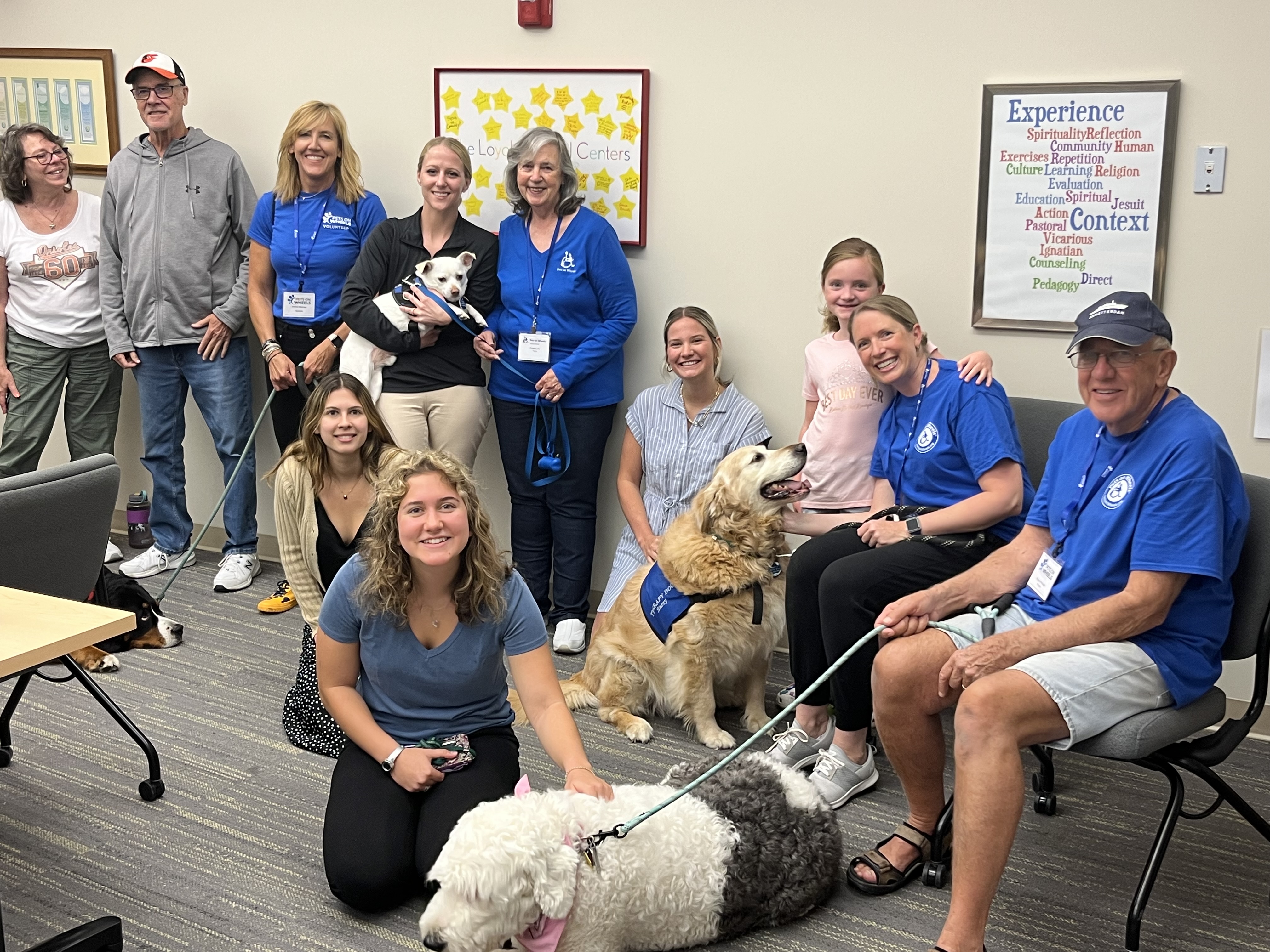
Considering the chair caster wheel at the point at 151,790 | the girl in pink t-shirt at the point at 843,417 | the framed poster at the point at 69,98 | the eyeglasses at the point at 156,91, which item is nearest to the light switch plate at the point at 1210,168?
the girl in pink t-shirt at the point at 843,417

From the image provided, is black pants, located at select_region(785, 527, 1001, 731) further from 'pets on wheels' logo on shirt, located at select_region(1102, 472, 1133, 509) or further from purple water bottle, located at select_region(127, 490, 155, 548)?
purple water bottle, located at select_region(127, 490, 155, 548)

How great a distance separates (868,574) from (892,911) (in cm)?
73

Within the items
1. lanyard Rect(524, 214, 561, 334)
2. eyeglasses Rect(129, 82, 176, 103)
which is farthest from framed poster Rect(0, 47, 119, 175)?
lanyard Rect(524, 214, 561, 334)

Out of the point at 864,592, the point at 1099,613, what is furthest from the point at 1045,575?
the point at 864,592

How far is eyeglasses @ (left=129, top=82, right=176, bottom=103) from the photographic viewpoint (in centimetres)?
431

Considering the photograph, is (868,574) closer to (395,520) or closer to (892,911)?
(892,911)

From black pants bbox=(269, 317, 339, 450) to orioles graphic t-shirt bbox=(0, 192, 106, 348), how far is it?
0.84 metres

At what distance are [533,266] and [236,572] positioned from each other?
66.5 inches

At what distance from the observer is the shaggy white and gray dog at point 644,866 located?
74.0 inches

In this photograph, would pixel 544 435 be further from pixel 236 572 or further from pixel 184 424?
pixel 184 424

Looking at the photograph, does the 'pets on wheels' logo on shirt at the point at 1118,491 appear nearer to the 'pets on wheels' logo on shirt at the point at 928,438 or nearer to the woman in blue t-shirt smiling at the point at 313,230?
the 'pets on wheels' logo on shirt at the point at 928,438

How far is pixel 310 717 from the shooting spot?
10.4 ft

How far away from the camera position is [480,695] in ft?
8.31

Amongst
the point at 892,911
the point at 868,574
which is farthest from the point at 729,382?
the point at 892,911
